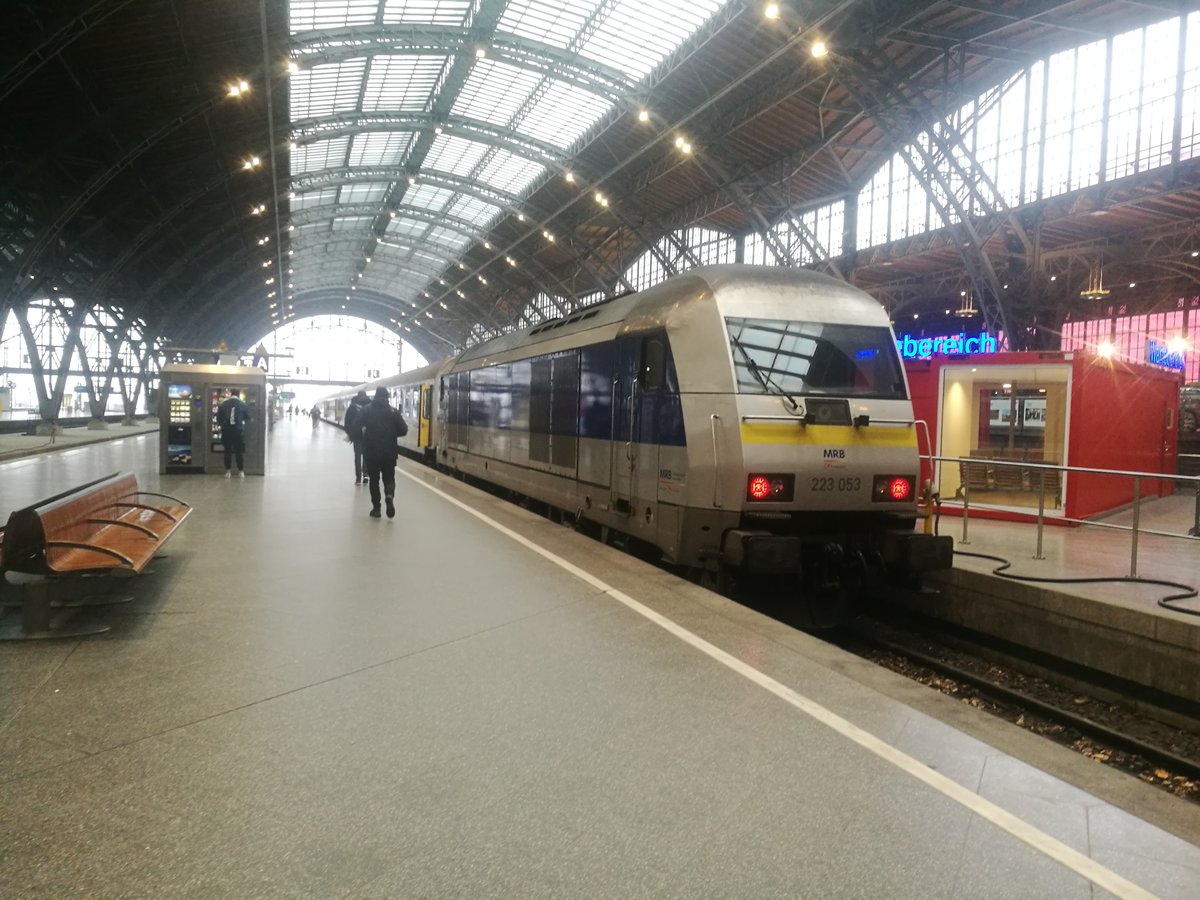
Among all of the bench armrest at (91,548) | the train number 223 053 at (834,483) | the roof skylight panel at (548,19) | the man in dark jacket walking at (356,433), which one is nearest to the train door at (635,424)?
the train number 223 053 at (834,483)

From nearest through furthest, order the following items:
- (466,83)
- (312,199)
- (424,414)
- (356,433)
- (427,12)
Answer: (356,433) < (424,414) < (427,12) < (466,83) < (312,199)

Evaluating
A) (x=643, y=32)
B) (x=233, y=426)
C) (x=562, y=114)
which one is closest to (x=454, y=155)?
(x=562, y=114)

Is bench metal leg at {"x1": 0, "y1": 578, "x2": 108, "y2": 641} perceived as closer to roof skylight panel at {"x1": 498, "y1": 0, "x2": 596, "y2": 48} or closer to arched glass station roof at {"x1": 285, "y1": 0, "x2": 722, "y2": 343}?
arched glass station roof at {"x1": 285, "y1": 0, "x2": 722, "y2": 343}

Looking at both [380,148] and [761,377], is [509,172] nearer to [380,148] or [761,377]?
[380,148]

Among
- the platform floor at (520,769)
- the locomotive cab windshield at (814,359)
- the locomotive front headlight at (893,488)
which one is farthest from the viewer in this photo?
the locomotive front headlight at (893,488)

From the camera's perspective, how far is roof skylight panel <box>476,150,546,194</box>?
132ft

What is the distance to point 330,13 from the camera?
26328mm

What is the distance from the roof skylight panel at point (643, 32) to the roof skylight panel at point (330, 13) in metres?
6.61

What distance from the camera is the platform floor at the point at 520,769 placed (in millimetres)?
3164

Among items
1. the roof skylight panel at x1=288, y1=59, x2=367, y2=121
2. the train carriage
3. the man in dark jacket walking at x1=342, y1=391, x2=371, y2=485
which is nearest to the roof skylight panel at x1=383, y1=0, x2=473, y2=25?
the roof skylight panel at x1=288, y1=59, x2=367, y2=121

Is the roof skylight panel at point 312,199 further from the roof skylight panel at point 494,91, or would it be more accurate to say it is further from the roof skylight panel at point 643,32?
the roof skylight panel at point 643,32

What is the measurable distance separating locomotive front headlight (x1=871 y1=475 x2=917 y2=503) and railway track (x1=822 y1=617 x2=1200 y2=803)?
1592 millimetres

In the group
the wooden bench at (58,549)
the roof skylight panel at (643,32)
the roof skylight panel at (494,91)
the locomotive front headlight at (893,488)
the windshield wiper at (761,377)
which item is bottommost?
the wooden bench at (58,549)

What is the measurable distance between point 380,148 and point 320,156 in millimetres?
2858
